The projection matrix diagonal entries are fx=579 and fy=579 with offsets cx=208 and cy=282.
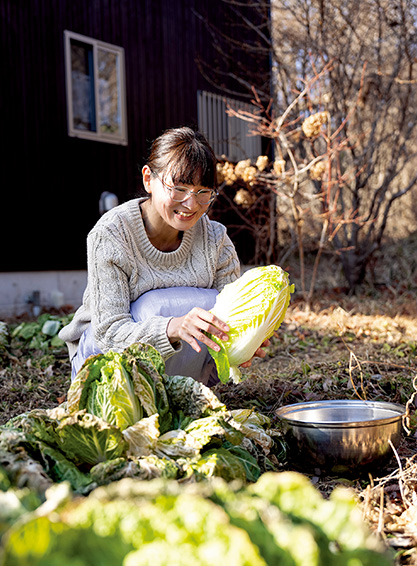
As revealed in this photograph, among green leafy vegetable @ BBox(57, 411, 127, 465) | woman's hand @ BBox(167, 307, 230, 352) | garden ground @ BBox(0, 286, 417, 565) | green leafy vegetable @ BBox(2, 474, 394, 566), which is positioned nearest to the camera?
green leafy vegetable @ BBox(2, 474, 394, 566)

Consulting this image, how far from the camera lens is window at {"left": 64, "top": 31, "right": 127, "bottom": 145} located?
29.7 feet

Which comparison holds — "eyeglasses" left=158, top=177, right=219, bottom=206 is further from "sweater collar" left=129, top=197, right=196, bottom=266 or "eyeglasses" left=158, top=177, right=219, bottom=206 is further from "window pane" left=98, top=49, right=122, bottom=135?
"window pane" left=98, top=49, right=122, bottom=135

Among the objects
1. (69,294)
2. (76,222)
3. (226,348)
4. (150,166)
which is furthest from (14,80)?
(226,348)

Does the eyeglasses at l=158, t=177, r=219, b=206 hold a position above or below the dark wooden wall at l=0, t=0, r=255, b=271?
below

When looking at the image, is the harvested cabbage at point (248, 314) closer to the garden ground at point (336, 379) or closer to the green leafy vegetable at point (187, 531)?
the garden ground at point (336, 379)

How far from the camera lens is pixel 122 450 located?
1994 mm

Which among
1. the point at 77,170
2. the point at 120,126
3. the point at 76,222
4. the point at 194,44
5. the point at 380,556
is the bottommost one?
the point at 380,556

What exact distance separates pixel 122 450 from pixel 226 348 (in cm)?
94

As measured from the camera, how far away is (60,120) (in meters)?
8.83

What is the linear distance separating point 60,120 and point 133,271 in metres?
6.34

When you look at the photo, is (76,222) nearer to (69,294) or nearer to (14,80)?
(69,294)

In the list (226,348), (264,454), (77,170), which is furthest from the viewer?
(77,170)

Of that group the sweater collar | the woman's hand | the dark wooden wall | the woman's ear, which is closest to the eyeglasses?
the woman's ear

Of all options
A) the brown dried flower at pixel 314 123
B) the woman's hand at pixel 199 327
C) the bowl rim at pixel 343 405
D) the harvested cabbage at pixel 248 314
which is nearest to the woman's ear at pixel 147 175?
the harvested cabbage at pixel 248 314
